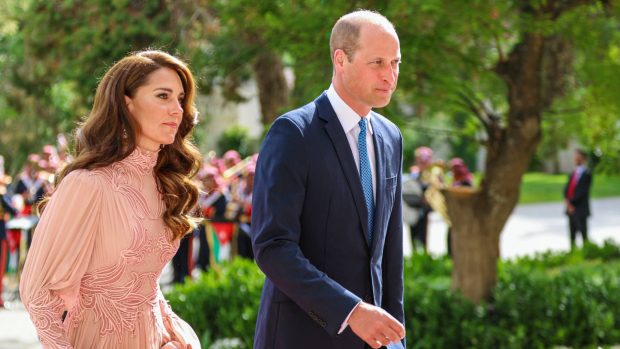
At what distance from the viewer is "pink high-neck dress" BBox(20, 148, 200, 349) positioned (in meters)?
3.34

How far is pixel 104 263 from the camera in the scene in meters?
3.51

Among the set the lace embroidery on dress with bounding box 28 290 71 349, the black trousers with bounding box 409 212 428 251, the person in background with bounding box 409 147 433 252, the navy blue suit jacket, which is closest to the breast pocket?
the navy blue suit jacket

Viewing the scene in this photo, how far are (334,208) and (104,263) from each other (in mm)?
789

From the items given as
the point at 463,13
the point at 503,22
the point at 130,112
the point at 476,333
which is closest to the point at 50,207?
the point at 130,112

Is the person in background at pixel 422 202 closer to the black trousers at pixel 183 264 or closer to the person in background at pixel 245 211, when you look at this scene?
the person in background at pixel 245 211

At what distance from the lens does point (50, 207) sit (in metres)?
3.39

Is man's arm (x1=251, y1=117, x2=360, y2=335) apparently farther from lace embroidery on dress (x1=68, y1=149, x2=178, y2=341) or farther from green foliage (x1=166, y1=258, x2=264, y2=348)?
green foliage (x1=166, y1=258, x2=264, y2=348)

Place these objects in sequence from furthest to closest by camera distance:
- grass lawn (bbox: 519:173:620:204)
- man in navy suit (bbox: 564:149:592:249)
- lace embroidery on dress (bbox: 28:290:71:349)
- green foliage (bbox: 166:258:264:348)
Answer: grass lawn (bbox: 519:173:620:204) < man in navy suit (bbox: 564:149:592:249) < green foliage (bbox: 166:258:264:348) < lace embroidery on dress (bbox: 28:290:71:349)

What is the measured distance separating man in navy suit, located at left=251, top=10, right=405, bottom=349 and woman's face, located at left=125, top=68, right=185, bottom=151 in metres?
0.33

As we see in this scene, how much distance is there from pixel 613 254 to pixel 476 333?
741 centimetres

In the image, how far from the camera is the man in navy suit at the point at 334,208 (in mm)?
3564

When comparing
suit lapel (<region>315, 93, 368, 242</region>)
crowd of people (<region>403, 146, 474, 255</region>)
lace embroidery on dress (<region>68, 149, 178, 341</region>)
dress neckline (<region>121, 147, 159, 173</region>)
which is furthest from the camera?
crowd of people (<region>403, 146, 474, 255</region>)

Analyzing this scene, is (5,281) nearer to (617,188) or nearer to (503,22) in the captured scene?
(503,22)

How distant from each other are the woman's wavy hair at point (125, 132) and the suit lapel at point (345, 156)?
480 millimetres
